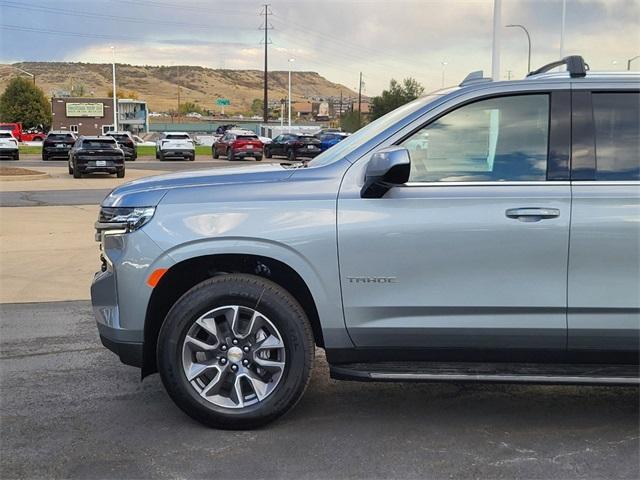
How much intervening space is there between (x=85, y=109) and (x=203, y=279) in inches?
3730

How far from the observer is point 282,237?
3865 millimetres

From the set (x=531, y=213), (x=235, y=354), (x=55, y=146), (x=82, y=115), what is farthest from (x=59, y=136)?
(x=82, y=115)

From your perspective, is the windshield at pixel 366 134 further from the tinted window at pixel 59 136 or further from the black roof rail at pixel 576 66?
the tinted window at pixel 59 136

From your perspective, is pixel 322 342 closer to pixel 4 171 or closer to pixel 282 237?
pixel 282 237

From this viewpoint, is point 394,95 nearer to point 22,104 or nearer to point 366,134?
point 22,104

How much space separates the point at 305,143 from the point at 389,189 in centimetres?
3451

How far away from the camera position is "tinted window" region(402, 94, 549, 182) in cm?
396

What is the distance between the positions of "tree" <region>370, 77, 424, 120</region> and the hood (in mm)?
68997

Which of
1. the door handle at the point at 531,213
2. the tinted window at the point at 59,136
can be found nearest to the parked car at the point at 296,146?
the tinted window at the point at 59,136

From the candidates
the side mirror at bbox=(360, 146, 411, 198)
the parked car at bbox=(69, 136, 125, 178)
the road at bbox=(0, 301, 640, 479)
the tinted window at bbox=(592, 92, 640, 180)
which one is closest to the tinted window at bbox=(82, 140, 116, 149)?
the parked car at bbox=(69, 136, 125, 178)

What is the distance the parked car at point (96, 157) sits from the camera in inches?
953

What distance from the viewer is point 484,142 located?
13.2ft

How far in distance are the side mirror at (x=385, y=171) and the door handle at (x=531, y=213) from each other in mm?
607

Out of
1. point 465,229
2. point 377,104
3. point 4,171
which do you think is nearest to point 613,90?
point 465,229
